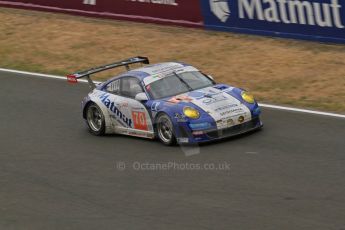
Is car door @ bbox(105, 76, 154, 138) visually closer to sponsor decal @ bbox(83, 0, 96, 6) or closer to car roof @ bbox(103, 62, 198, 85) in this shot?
car roof @ bbox(103, 62, 198, 85)

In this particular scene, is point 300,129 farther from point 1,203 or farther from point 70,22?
point 70,22

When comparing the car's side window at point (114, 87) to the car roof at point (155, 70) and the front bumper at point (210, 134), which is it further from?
the front bumper at point (210, 134)

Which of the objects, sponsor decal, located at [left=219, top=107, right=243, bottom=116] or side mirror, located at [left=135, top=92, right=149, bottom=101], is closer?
sponsor decal, located at [left=219, top=107, right=243, bottom=116]

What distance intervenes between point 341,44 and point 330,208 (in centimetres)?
924

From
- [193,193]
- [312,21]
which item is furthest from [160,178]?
[312,21]

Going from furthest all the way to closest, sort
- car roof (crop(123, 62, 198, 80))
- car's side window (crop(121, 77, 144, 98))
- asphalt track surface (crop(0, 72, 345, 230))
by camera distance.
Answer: car roof (crop(123, 62, 198, 80)), car's side window (crop(121, 77, 144, 98)), asphalt track surface (crop(0, 72, 345, 230))

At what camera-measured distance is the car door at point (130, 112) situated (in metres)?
14.1

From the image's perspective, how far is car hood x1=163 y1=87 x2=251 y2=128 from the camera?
1341cm

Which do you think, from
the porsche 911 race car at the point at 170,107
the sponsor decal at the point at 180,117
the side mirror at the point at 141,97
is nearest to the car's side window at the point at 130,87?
the porsche 911 race car at the point at 170,107

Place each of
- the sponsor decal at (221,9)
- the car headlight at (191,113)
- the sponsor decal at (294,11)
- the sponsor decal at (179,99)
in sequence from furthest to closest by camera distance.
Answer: the sponsor decal at (221,9)
the sponsor decal at (294,11)
the sponsor decal at (179,99)
the car headlight at (191,113)

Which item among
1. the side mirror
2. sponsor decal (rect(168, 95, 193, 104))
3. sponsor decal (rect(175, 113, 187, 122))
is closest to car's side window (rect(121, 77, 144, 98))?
the side mirror

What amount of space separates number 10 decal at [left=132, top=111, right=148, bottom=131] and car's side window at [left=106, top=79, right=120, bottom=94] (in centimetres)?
76

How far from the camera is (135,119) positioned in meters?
14.3

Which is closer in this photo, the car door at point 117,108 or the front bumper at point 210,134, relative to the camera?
the front bumper at point 210,134
